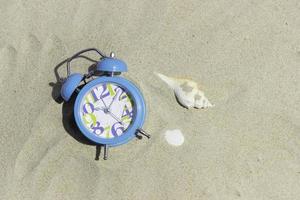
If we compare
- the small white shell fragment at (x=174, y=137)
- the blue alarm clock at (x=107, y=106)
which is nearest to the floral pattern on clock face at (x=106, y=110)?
the blue alarm clock at (x=107, y=106)

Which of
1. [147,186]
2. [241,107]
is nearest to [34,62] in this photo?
[147,186]

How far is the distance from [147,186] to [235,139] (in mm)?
267

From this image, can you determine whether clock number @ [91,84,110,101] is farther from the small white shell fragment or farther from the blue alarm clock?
the small white shell fragment

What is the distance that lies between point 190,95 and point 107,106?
223 mm

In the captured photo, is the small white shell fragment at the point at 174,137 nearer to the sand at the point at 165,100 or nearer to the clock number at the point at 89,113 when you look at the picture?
the sand at the point at 165,100

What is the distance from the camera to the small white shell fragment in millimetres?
1383

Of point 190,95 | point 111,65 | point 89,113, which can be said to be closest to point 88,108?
point 89,113

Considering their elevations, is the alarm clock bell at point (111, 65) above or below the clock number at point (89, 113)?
above

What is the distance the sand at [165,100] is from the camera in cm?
137

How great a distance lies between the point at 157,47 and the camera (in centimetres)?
140

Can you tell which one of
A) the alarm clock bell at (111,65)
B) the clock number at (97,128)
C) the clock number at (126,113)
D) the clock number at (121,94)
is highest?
the alarm clock bell at (111,65)

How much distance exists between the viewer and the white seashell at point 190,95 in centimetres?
137

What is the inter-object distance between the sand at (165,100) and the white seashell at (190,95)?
2 centimetres

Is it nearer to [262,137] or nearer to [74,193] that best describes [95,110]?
[74,193]
